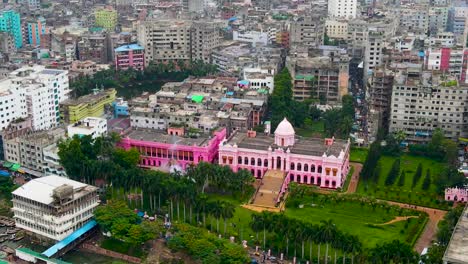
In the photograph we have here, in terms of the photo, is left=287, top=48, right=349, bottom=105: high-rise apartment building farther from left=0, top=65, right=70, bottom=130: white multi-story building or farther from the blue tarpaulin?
the blue tarpaulin

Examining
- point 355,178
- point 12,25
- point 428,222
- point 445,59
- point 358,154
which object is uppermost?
point 12,25

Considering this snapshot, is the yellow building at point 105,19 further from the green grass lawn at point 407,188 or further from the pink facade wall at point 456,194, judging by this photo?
the pink facade wall at point 456,194

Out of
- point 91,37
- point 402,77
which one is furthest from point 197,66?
point 402,77

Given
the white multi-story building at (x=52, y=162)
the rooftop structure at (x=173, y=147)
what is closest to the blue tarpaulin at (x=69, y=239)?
the white multi-story building at (x=52, y=162)

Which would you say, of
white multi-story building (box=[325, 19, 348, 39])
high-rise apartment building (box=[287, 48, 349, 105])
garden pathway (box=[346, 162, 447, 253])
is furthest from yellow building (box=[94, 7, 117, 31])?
garden pathway (box=[346, 162, 447, 253])

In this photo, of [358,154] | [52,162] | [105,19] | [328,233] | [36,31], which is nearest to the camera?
[328,233]

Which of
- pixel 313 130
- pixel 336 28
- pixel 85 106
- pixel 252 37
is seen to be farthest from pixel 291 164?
pixel 336 28

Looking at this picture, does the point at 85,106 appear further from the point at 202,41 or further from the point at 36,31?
the point at 36,31
